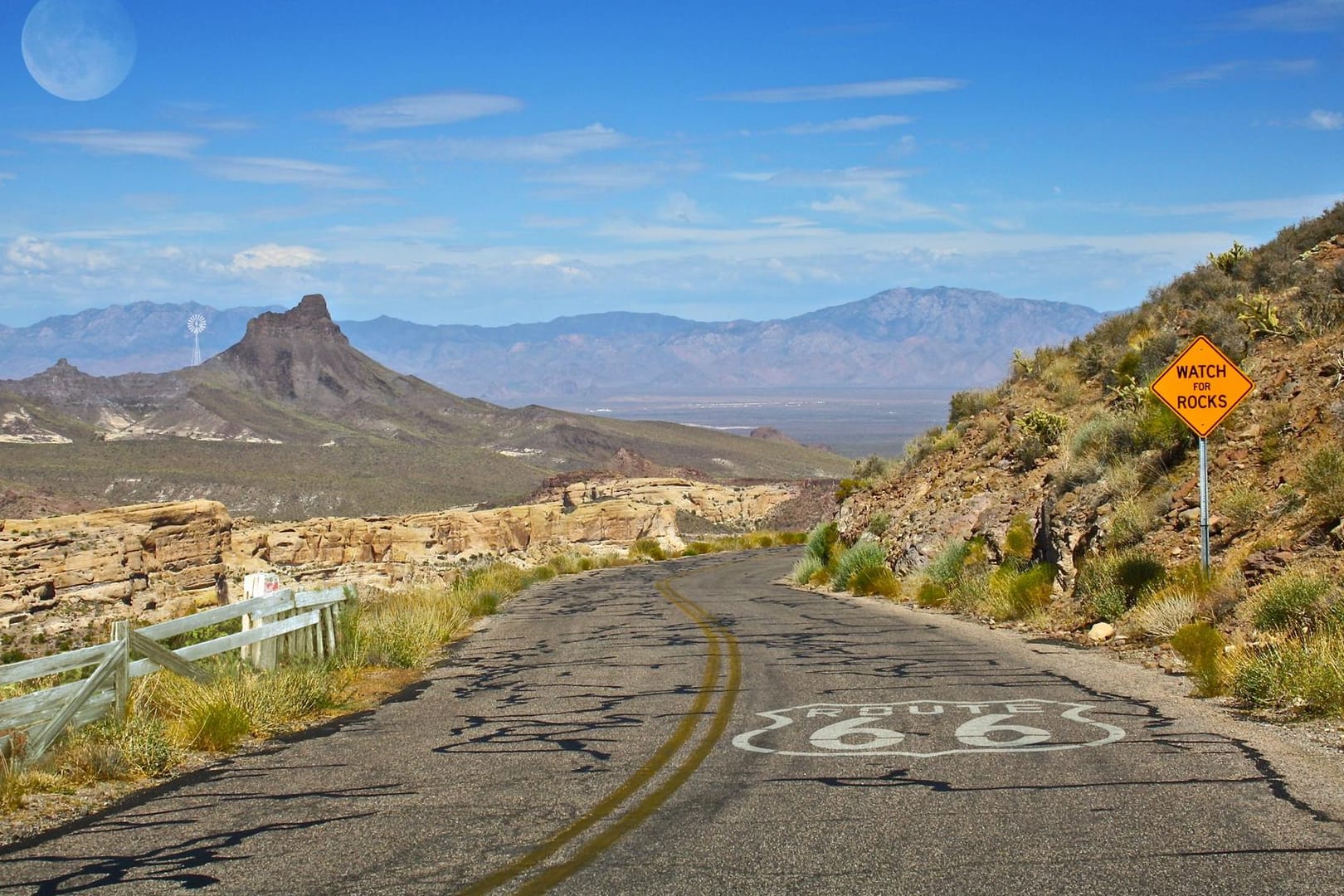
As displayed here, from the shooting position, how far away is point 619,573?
131 ft

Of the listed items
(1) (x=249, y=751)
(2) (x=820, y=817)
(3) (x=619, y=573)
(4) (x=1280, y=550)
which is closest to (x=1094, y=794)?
(2) (x=820, y=817)

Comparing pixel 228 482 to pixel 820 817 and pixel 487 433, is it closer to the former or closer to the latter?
pixel 487 433

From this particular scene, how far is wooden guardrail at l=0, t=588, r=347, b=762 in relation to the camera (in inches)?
364

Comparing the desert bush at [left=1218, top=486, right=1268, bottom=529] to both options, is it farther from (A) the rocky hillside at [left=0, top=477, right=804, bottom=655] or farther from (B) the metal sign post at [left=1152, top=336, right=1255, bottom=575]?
(A) the rocky hillside at [left=0, top=477, right=804, bottom=655]

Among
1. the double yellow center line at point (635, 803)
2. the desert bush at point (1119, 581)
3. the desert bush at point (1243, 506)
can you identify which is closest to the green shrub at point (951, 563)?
the desert bush at point (1119, 581)

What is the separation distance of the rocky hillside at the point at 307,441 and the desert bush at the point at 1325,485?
2362 inches

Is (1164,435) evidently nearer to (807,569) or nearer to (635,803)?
(807,569)

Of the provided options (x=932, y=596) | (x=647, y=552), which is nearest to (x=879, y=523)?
(x=932, y=596)

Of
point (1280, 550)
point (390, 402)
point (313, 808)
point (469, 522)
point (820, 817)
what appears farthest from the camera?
point (390, 402)

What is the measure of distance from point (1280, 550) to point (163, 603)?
2603 cm

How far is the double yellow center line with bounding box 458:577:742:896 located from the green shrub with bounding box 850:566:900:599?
1244 cm

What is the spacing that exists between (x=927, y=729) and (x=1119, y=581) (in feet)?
27.3

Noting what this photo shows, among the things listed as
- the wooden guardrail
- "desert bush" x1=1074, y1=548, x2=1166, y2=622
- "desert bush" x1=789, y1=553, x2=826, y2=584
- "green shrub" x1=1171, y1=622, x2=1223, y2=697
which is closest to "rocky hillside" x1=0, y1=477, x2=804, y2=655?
"desert bush" x1=789, y1=553, x2=826, y2=584

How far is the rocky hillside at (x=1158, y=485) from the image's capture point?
15.0 metres
